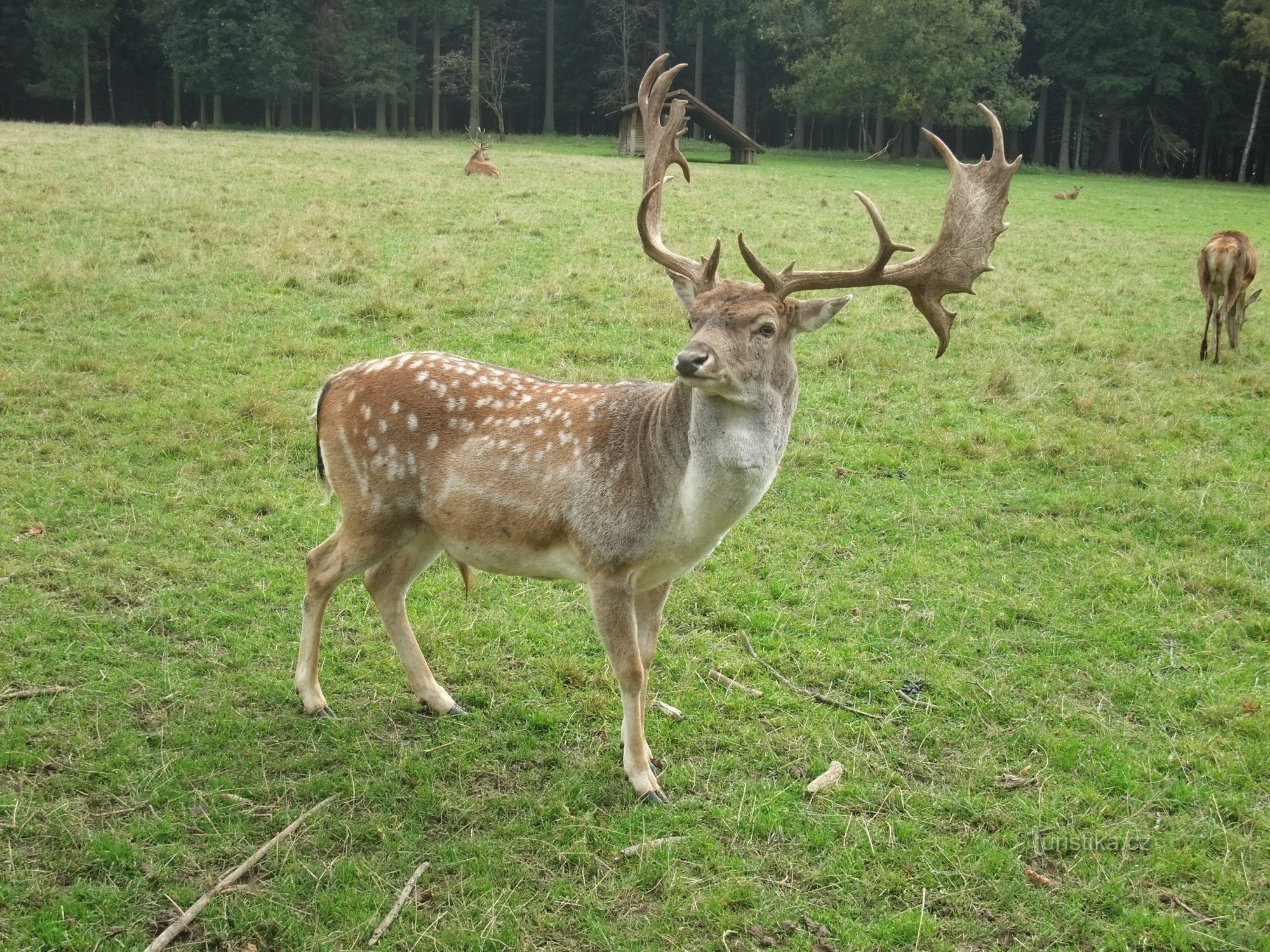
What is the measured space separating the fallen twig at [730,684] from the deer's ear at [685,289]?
5.98 ft

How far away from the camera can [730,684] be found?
16.6 feet

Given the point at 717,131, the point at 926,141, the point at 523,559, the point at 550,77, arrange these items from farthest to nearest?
the point at 550,77 < the point at 926,141 < the point at 717,131 < the point at 523,559

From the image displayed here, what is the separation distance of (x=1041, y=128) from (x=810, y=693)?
45.9 meters

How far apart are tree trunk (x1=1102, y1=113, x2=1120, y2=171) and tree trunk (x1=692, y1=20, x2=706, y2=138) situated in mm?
17110

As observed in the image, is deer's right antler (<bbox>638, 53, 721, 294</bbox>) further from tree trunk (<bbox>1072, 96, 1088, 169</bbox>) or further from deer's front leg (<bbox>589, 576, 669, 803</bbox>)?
tree trunk (<bbox>1072, 96, 1088, 169</bbox>)

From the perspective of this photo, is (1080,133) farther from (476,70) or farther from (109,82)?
(109,82)

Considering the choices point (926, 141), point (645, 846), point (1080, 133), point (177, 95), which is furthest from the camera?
point (1080, 133)

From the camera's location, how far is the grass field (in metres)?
3.69

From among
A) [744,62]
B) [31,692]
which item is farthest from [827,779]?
[744,62]

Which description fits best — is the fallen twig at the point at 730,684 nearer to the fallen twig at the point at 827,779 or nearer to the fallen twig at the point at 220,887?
the fallen twig at the point at 827,779

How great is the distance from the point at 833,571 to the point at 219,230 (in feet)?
32.6

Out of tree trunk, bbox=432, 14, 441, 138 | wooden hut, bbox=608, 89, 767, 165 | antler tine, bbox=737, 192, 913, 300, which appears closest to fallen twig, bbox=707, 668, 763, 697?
antler tine, bbox=737, 192, 913, 300

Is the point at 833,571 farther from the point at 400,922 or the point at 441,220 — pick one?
the point at 441,220

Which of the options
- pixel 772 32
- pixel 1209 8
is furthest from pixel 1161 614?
pixel 1209 8
